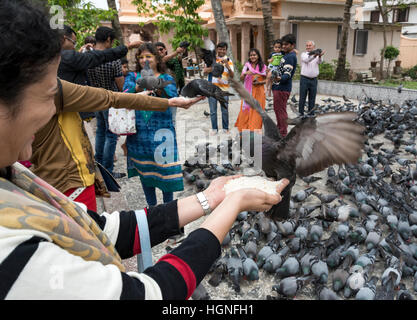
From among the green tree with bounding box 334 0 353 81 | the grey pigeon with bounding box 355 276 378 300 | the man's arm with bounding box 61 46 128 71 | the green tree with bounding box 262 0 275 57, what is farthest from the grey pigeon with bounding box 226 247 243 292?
the green tree with bounding box 334 0 353 81

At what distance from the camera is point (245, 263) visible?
2.54 metres

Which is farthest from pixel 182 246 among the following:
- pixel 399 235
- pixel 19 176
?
pixel 399 235

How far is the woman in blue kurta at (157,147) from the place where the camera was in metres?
3.21

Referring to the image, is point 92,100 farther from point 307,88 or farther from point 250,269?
point 307,88

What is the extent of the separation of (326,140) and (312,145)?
93 mm

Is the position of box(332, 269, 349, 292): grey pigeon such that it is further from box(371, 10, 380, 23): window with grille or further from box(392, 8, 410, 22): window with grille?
box(371, 10, 380, 23): window with grille

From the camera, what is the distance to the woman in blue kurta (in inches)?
126

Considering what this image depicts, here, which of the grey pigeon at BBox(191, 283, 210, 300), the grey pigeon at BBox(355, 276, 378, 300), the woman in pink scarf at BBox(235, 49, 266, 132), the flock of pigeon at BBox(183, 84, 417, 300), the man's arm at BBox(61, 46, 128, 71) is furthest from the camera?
the woman in pink scarf at BBox(235, 49, 266, 132)

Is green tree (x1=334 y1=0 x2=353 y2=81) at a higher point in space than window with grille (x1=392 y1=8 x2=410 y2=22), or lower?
lower

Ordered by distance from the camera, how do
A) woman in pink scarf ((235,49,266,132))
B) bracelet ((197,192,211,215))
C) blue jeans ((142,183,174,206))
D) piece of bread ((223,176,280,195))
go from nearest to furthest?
bracelet ((197,192,211,215)) < piece of bread ((223,176,280,195)) < blue jeans ((142,183,174,206)) < woman in pink scarf ((235,49,266,132))

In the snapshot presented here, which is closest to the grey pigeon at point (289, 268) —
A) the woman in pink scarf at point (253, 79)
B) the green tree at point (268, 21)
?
the woman in pink scarf at point (253, 79)

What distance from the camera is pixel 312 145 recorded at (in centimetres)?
196

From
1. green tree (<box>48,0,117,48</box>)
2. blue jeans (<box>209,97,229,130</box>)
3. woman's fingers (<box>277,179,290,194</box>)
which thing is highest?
green tree (<box>48,0,117,48</box>)
